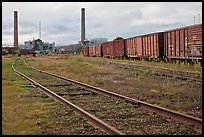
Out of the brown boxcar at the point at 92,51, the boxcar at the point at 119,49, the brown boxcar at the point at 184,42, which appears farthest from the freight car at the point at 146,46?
the brown boxcar at the point at 92,51

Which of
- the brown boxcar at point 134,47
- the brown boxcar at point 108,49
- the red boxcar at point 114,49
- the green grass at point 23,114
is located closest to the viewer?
the green grass at point 23,114

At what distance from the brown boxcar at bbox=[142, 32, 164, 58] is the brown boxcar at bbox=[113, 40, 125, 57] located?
907 cm

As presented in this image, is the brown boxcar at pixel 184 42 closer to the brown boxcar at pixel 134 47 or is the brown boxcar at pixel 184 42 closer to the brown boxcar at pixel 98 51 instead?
the brown boxcar at pixel 134 47

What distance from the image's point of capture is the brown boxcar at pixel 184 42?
25416 millimetres

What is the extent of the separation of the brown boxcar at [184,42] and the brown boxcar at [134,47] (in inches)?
285

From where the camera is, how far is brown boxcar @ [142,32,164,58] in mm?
33281

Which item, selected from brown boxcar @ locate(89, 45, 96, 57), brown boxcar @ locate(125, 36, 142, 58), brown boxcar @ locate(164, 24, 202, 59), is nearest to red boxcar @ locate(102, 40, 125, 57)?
brown boxcar @ locate(125, 36, 142, 58)

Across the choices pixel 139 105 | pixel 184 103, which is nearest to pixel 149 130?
pixel 139 105

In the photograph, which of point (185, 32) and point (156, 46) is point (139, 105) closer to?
point (185, 32)

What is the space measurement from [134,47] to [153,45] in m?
7.21

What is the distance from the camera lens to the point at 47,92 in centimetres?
1385

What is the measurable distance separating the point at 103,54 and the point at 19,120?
52848 mm

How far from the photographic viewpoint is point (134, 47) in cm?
4172

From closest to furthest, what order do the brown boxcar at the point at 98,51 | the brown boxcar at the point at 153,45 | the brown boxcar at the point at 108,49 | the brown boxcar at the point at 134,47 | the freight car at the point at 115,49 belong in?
the brown boxcar at the point at 153,45 < the brown boxcar at the point at 134,47 < the freight car at the point at 115,49 < the brown boxcar at the point at 108,49 < the brown boxcar at the point at 98,51
